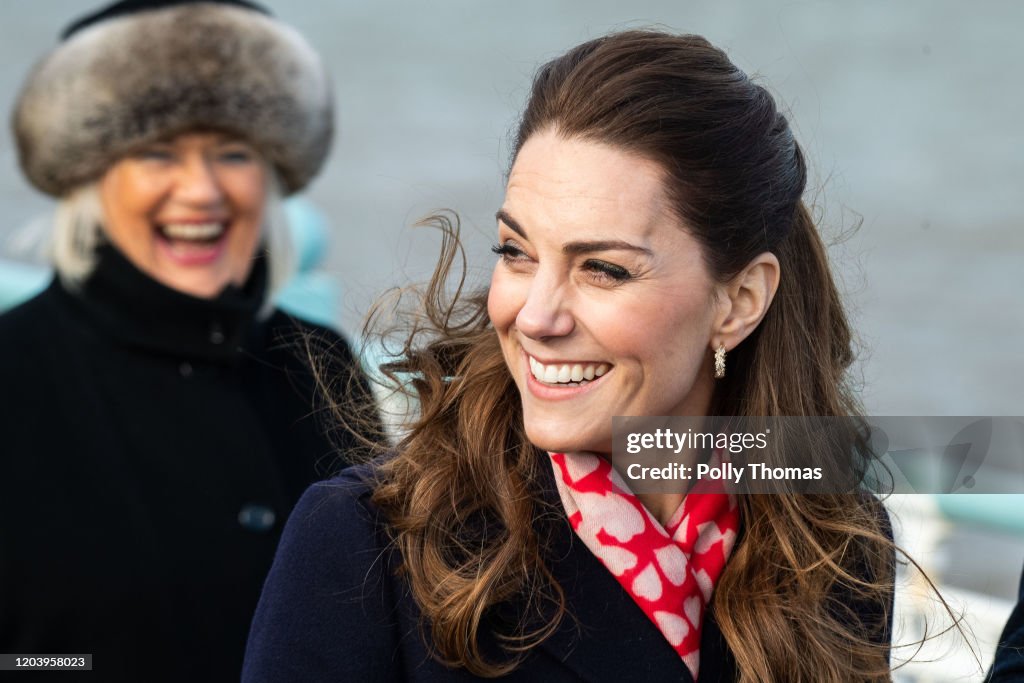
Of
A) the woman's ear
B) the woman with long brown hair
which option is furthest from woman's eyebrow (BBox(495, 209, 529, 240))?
the woman's ear

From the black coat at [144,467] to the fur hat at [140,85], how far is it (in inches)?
10.6

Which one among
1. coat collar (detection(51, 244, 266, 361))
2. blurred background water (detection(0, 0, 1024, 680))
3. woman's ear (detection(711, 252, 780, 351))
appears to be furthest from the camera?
blurred background water (detection(0, 0, 1024, 680))

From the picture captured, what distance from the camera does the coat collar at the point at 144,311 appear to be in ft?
9.08

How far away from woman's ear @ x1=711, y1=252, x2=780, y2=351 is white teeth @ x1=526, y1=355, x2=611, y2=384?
0.22 meters

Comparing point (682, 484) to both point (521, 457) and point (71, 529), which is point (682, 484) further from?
point (71, 529)

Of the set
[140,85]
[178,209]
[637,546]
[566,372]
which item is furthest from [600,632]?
[140,85]

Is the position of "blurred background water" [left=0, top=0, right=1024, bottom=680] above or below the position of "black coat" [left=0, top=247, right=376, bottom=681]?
above

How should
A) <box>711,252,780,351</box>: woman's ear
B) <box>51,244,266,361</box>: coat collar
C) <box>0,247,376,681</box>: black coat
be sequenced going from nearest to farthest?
<box>711,252,780,351</box>: woman's ear
<box>0,247,376,681</box>: black coat
<box>51,244,266,361</box>: coat collar

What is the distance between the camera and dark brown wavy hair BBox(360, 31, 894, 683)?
178cm

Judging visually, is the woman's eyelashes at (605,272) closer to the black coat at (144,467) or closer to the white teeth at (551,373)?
the white teeth at (551,373)

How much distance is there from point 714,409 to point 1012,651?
0.53 meters

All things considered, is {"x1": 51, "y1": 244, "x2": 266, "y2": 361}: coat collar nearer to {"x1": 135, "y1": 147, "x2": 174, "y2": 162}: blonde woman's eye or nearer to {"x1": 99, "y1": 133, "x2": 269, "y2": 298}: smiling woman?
{"x1": 99, "y1": 133, "x2": 269, "y2": 298}: smiling woman

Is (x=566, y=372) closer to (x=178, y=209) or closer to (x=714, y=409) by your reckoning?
(x=714, y=409)

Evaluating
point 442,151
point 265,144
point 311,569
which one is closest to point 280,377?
point 265,144
